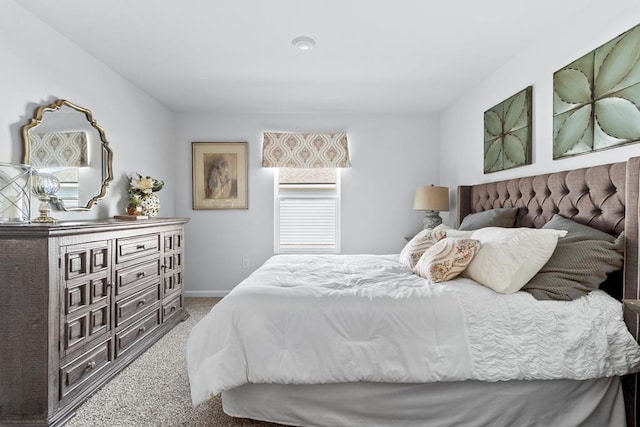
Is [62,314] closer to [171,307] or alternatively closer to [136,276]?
[136,276]

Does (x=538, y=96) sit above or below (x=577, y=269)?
above

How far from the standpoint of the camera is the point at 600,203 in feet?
6.02

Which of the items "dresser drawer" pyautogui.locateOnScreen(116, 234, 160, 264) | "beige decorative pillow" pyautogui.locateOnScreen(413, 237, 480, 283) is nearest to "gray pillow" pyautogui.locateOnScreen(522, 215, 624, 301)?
"beige decorative pillow" pyautogui.locateOnScreen(413, 237, 480, 283)

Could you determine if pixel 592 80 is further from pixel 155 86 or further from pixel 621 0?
pixel 155 86

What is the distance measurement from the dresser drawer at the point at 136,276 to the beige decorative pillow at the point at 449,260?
82.5 inches

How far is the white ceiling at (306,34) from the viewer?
208 cm

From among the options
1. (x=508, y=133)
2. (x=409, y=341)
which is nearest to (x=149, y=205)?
(x=409, y=341)

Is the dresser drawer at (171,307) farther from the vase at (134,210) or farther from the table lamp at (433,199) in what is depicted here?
the table lamp at (433,199)

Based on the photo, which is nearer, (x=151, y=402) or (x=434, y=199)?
(x=151, y=402)

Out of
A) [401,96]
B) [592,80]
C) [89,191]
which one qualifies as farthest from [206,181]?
[592,80]

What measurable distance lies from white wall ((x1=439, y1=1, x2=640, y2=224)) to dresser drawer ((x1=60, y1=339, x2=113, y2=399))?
3269 mm

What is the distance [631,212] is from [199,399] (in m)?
2.24

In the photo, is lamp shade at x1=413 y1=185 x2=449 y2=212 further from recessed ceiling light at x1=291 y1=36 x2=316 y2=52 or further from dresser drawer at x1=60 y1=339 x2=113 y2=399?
dresser drawer at x1=60 y1=339 x2=113 y2=399

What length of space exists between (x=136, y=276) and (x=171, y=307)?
75 cm
